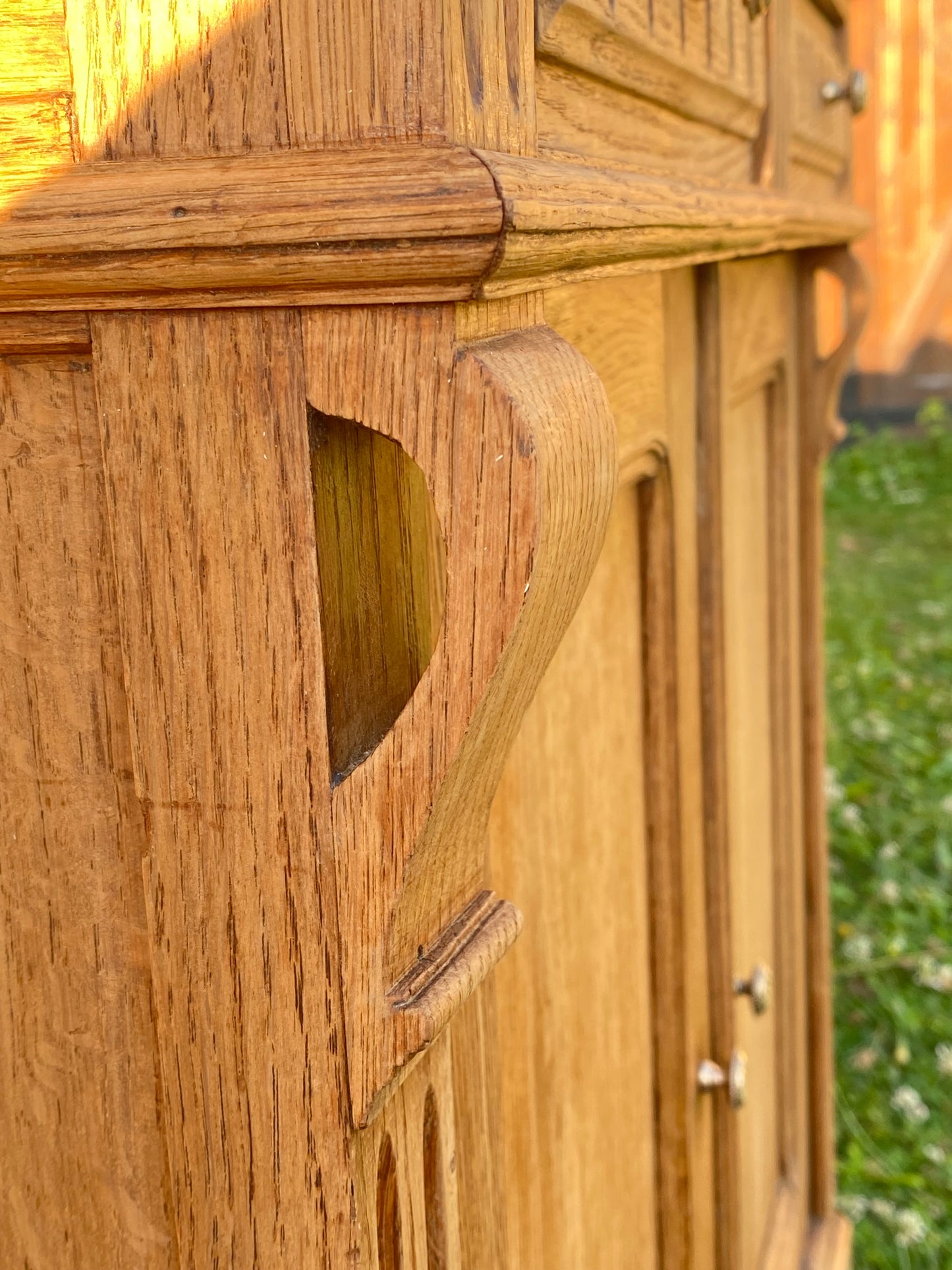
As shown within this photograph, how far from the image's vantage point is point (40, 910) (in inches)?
25.5

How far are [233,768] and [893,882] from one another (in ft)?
11.4

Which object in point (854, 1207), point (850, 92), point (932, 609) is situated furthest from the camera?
point (932, 609)

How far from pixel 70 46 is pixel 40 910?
36 centimetres

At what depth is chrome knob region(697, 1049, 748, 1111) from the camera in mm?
1394

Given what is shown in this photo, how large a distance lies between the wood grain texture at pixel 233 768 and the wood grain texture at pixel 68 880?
0.08 feet

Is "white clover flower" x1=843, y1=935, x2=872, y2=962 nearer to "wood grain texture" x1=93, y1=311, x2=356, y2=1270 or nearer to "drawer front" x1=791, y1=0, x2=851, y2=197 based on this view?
"drawer front" x1=791, y1=0, x2=851, y2=197

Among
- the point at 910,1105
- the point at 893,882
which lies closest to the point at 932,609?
the point at 893,882

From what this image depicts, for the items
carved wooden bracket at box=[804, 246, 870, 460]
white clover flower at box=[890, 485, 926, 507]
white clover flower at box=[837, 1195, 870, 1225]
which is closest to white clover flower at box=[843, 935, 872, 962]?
white clover flower at box=[837, 1195, 870, 1225]

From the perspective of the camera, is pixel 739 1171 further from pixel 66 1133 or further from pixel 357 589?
pixel 357 589

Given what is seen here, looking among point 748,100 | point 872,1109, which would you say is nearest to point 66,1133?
point 748,100

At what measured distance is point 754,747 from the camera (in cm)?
175

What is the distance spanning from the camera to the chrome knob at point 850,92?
1824mm

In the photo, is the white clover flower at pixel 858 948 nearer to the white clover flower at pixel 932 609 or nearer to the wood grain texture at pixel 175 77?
the white clover flower at pixel 932 609

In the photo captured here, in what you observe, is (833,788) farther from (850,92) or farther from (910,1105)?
(850,92)
